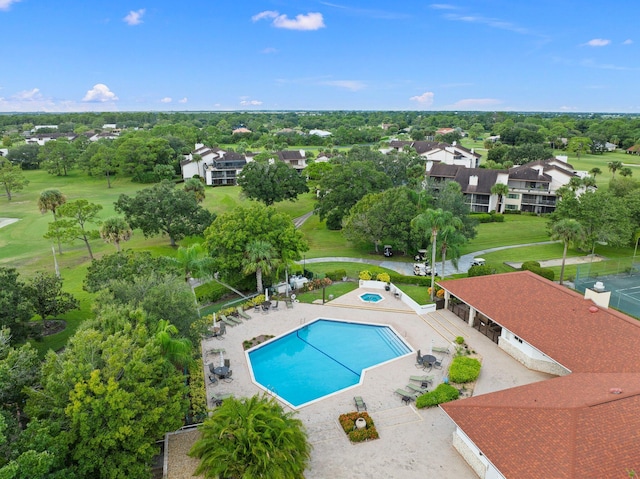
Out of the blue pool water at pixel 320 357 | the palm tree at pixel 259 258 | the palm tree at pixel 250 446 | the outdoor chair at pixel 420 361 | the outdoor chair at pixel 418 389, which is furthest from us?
the palm tree at pixel 259 258

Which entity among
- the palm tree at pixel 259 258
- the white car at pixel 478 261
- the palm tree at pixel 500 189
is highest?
the palm tree at pixel 500 189

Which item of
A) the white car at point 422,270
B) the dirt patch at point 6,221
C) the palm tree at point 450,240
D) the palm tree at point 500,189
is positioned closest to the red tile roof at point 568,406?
the palm tree at point 450,240

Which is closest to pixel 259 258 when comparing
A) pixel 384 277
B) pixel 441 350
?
pixel 384 277

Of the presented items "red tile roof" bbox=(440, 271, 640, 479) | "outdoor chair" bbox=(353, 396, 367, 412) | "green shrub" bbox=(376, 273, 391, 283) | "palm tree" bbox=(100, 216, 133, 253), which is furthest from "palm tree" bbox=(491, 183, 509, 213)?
"outdoor chair" bbox=(353, 396, 367, 412)

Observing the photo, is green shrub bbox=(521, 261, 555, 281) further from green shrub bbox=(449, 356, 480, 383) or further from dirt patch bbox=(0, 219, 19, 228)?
dirt patch bbox=(0, 219, 19, 228)

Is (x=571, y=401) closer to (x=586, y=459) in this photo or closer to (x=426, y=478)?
(x=586, y=459)

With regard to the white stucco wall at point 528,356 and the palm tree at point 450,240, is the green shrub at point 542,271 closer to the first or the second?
the palm tree at point 450,240
